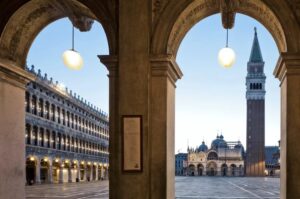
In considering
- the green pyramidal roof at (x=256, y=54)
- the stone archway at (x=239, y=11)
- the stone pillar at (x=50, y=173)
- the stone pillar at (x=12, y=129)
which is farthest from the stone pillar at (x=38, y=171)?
the green pyramidal roof at (x=256, y=54)

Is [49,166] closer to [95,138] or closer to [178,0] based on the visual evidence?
[95,138]

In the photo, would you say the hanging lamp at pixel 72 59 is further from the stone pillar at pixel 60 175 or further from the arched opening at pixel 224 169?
the arched opening at pixel 224 169

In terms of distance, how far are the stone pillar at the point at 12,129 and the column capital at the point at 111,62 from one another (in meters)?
2.55

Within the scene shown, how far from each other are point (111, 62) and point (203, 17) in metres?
2.65

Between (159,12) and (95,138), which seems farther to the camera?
(95,138)

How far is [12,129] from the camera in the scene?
9945mm

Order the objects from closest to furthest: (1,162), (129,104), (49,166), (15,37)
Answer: (129,104)
(1,162)
(15,37)
(49,166)

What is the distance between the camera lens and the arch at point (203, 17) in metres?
8.02

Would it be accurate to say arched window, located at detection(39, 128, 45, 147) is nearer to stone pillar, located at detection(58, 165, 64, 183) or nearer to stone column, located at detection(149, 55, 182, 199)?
stone pillar, located at detection(58, 165, 64, 183)

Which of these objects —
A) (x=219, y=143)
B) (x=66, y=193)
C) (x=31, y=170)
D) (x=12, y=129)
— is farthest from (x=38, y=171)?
(x=219, y=143)

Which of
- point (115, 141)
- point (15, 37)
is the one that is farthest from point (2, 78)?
point (115, 141)

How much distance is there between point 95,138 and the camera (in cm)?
8431

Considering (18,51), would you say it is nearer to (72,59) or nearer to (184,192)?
(72,59)

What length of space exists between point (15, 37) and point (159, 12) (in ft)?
12.6
